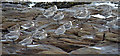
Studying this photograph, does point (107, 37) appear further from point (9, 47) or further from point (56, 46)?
point (9, 47)

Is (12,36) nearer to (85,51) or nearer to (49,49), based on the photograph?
(49,49)

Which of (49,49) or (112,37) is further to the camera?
(112,37)

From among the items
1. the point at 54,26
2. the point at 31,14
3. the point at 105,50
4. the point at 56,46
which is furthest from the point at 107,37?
the point at 31,14

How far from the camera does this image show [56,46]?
3.74 meters

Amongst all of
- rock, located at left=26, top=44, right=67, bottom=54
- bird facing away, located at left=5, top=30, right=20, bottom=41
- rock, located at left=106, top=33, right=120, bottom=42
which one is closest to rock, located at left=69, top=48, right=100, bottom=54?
rock, located at left=26, top=44, right=67, bottom=54

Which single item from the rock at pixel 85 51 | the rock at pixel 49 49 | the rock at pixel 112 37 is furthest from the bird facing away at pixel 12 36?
the rock at pixel 112 37

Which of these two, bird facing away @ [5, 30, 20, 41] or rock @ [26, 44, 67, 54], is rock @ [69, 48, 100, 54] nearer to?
rock @ [26, 44, 67, 54]

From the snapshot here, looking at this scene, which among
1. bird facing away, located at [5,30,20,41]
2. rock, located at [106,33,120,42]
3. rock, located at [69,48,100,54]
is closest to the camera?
rock, located at [69,48,100,54]

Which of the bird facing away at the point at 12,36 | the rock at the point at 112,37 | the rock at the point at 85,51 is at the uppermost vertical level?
the bird facing away at the point at 12,36

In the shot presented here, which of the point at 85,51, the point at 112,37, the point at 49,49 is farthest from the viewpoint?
the point at 112,37

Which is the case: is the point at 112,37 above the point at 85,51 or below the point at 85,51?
above

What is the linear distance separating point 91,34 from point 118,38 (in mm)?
565

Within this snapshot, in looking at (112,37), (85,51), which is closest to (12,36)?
(85,51)

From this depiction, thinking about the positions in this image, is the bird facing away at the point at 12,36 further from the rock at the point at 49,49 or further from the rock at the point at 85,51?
the rock at the point at 85,51
